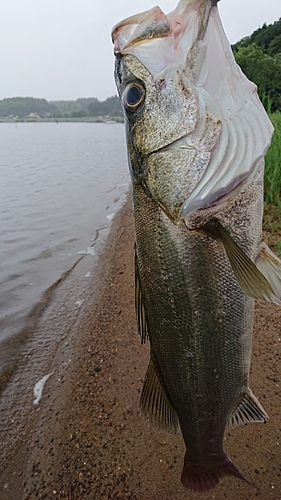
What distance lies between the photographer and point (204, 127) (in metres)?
1.43

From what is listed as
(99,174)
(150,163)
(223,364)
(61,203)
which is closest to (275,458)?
(223,364)

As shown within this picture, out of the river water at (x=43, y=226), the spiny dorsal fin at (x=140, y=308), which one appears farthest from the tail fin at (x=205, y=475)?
the river water at (x=43, y=226)

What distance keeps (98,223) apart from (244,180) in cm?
854

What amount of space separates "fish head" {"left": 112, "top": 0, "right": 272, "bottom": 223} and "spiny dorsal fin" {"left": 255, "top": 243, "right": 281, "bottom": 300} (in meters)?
0.33

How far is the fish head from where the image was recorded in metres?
1.43

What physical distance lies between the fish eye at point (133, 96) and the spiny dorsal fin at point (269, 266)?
0.84m

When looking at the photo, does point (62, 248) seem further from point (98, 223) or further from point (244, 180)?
point (244, 180)

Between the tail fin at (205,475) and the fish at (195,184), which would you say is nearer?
the fish at (195,184)

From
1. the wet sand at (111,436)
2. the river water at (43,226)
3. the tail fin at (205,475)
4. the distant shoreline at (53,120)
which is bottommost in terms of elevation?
the distant shoreline at (53,120)

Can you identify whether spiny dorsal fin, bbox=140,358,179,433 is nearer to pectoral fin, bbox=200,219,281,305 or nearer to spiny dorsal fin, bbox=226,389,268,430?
spiny dorsal fin, bbox=226,389,268,430

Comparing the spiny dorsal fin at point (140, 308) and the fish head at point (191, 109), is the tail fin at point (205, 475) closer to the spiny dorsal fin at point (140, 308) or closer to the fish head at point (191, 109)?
the spiny dorsal fin at point (140, 308)

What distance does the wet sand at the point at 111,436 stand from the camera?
7.66 ft

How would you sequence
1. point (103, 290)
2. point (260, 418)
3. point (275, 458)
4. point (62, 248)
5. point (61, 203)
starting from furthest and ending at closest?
point (61, 203)
point (62, 248)
point (103, 290)
point (275, 458)
point (260, 418)

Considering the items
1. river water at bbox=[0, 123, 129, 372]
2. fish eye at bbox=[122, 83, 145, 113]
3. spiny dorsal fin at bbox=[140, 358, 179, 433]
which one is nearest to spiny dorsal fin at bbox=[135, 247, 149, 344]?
spiny dorsal fin at bbox=[140, 358, 179, 433]
